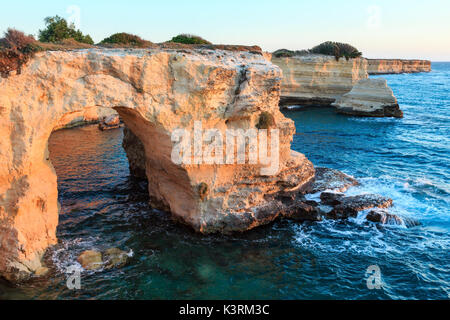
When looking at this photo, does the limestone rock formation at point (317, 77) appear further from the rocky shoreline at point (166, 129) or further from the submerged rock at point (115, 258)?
the submerged rock at point (115, 258)

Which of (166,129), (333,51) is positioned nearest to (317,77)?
(333,51)

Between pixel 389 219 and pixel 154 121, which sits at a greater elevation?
pixel 154 121

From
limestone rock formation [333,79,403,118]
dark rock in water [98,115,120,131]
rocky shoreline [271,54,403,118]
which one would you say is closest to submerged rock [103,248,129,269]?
dark rock in water [98,115,120,131]

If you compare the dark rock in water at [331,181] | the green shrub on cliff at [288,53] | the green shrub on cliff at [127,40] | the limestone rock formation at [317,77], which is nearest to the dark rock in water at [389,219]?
the dark rock in water at [331,181]

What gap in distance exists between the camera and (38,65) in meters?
11.8

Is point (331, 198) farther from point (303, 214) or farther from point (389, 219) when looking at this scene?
point (389, 219)

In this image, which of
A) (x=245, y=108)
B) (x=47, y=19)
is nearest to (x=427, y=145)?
(x=245, y=108)

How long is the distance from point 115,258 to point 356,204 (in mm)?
11564

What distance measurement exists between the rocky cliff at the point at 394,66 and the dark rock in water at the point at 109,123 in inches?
4406

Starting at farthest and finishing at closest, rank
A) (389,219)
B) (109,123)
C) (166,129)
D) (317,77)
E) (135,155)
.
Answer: (317,77), (109,123), (135,155), (389,219), (166,129)

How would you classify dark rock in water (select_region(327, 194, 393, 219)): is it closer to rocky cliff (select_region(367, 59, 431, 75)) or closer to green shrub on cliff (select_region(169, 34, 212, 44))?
green shrub on cliff (select_region(169, 34, 212, 44))

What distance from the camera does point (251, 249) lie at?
14227mm
